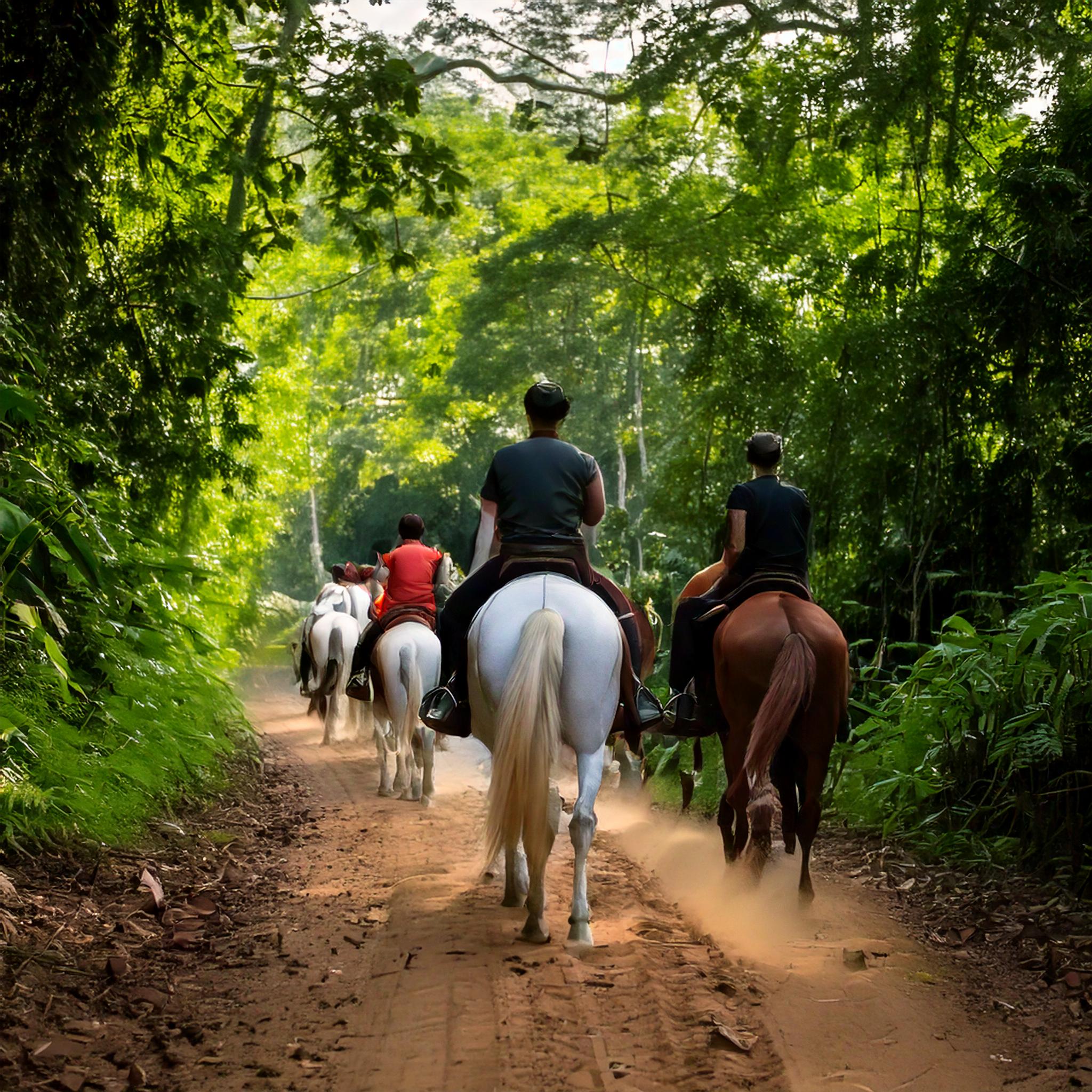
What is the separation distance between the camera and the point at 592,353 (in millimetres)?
31141

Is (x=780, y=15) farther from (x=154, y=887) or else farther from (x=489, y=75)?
(x=154, y=887)

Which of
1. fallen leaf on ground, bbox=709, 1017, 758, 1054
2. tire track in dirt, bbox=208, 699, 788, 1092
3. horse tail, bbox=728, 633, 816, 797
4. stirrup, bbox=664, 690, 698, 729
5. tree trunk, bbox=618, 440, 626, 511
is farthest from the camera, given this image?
tree trunk, bbox=618, 440, 626, 511

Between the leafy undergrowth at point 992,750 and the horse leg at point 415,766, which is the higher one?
the leafy undergrowth at point 992,750

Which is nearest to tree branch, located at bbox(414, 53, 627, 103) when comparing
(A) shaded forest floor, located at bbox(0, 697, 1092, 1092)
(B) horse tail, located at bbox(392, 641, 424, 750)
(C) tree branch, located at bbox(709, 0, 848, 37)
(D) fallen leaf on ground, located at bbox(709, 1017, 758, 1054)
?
(C) tree branch, located at bbox(709, 0, 848, 37)

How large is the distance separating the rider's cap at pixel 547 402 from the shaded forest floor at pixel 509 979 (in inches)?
101

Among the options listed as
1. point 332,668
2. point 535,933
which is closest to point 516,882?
point 535,933

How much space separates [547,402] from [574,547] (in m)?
0.76

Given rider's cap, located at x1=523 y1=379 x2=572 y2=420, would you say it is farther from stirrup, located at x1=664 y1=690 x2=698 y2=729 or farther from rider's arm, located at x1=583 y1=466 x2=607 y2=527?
stirrup, located at x1=664 y1=690 x2=698 y2=729

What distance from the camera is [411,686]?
380 inches

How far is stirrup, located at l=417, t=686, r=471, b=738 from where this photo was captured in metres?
5.78

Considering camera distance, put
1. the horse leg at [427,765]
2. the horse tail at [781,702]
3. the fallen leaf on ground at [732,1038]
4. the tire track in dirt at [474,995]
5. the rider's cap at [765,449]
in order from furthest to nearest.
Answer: the horse leg at [427,765], the rider's cap at [765,449], the horse tail at [781,702], the fallen leaf on ground at [732,1038], the tire track in dirt at [474,995]

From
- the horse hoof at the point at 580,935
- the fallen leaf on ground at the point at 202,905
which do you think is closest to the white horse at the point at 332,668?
the fallen leaf on ground at the point at 202,905

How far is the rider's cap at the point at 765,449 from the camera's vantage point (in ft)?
22.3

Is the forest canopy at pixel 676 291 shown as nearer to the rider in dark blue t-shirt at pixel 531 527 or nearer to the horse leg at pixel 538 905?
the rider in dark blue t-shirt at pixel 531 527
